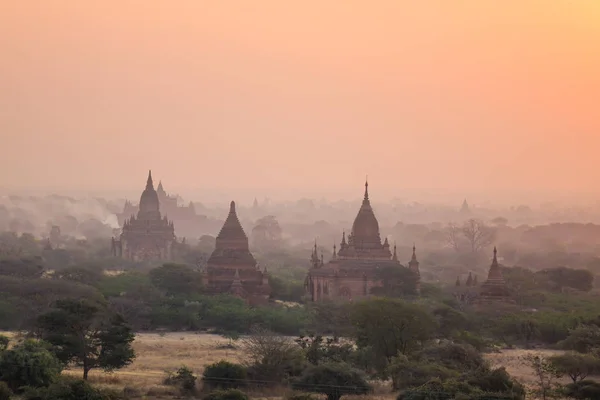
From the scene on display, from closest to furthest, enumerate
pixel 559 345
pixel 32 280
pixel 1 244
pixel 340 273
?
pixel 559 345 → pixel 32 280 → pixel 340 273 → pixel 1 244

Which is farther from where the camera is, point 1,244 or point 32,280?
point 1,244

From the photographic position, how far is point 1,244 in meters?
120

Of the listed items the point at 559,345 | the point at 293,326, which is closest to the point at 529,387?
the point at 559,345

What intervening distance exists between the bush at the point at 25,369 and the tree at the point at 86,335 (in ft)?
12.7

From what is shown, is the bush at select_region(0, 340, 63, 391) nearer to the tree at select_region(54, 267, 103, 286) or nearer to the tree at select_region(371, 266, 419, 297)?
the tree at select_region(54, 267, 103, 286)

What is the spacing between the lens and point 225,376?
4350cm

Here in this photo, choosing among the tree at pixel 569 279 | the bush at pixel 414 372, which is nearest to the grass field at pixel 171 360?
the bush at pixel 414 372

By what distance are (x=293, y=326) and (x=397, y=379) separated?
22.0m

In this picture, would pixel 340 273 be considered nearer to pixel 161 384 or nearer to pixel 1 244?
pixel 161 384

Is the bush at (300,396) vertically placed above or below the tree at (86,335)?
below

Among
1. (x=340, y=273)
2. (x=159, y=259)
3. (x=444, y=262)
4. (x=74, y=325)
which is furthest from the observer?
(x=444, y=262)

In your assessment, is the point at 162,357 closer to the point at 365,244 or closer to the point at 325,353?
the point at 325,353

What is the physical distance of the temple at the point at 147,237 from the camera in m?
105

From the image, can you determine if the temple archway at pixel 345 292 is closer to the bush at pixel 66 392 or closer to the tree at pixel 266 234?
the bush at pixel 66 392
